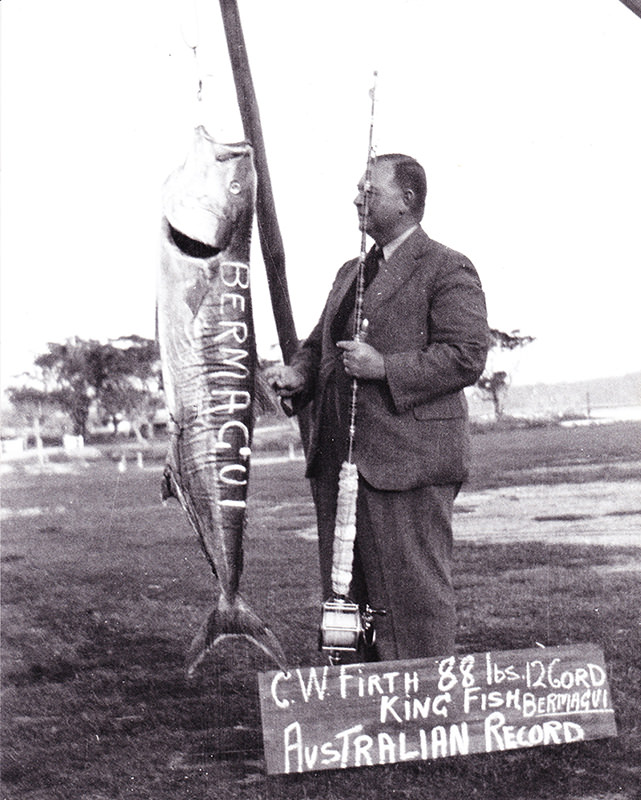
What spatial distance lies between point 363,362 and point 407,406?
18 cm

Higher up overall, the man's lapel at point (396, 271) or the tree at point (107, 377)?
the man's lapel at point (396, 271)

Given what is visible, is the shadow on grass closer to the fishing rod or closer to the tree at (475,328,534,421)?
the fishing rod

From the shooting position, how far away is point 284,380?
2730 mm

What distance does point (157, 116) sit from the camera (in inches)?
122

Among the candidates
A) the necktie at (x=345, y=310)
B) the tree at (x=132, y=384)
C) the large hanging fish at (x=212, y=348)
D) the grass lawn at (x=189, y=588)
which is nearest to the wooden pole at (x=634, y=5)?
the necktie at (x=345, y=310)

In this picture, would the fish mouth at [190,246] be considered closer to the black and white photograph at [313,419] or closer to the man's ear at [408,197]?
the black and white photograph at [313,419]

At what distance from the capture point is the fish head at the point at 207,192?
249 centimetres

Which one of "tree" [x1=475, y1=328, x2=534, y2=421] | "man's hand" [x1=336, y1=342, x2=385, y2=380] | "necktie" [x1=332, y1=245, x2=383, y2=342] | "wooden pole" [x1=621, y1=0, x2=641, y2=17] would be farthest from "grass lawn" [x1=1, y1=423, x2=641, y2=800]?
"wooden pole" [x1=621, y1=0, x2=641, y2=17]

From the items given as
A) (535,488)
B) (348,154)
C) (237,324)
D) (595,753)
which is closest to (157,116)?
(348,154)

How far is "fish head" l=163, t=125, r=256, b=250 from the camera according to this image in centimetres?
249

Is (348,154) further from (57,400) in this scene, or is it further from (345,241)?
(57,400)

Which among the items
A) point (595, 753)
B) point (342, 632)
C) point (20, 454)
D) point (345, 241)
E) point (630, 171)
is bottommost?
point (595, 753)

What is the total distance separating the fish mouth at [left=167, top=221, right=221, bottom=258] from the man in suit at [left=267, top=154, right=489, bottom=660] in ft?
1.36

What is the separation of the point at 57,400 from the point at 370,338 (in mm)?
1261
